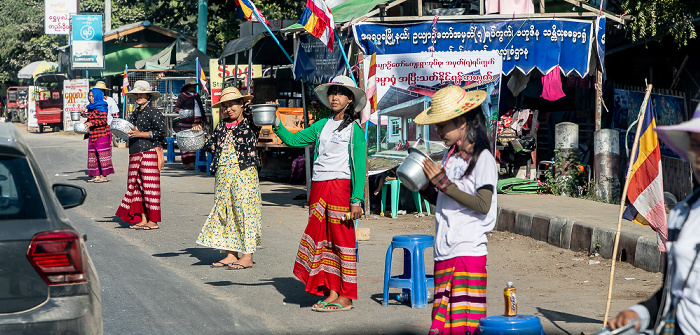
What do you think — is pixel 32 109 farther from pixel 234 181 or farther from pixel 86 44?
pixel 234 181

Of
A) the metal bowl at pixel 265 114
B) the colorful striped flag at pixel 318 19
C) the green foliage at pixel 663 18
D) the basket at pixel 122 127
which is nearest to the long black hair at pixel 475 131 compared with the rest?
the metal bowl at pixel 265 114

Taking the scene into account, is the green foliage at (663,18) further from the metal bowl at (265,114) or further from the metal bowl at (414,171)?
the metal bowl at (414,171)

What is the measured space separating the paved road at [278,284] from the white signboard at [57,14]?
2919 centimetres

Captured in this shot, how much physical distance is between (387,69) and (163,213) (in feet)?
13.1

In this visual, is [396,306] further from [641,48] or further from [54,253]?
[641,48]

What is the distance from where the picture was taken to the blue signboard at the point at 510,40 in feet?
38.6

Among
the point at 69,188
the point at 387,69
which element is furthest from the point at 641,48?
the point at 69,188

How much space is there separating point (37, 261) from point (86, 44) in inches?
1187

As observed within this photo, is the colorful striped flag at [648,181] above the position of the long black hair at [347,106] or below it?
below

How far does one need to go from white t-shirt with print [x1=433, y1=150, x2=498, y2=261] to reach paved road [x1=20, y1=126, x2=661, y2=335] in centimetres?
193

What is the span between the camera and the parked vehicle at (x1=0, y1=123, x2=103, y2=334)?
3316mm

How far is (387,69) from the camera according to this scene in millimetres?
11609

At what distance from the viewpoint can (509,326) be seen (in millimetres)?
3537

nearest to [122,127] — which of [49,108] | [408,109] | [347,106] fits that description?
[408,109]
